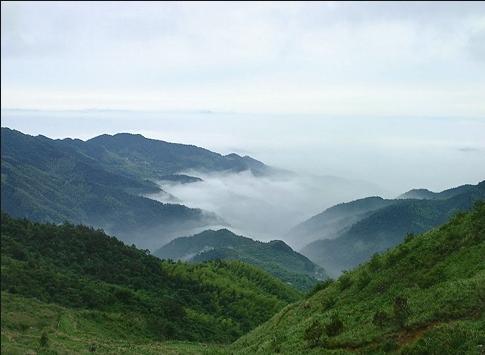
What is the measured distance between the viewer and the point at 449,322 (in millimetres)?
19625

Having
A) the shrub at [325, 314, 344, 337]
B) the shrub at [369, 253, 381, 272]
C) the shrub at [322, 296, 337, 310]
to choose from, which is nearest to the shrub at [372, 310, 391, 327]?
the shrub at [325, 314, 344, 337]

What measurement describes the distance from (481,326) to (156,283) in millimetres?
96579

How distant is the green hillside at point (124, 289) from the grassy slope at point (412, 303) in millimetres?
17136

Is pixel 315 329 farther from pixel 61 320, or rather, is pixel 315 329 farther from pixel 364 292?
pixel 61 320

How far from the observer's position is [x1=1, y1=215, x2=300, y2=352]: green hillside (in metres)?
53.8

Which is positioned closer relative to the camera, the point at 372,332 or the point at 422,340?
the point at 422,340

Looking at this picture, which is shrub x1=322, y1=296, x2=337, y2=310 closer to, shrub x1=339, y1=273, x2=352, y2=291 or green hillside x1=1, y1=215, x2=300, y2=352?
shrub x1=339, y1=273, x2=352, y2=291

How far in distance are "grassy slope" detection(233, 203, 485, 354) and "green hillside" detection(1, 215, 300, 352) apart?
17.1 m

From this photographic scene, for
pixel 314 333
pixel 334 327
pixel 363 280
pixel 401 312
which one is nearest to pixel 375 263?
pixel 363 280

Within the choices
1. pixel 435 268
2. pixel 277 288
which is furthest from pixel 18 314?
pixel 277 288

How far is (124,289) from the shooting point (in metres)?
84.2

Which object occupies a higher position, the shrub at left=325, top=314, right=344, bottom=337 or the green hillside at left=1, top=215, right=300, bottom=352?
the shrub at left=325, top=314, right=344, bottom=337

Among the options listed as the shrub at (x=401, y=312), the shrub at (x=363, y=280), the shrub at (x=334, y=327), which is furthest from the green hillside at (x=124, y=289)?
the shrub at (x=401, y=312)

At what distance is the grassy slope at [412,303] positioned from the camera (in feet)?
62.6
